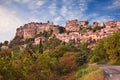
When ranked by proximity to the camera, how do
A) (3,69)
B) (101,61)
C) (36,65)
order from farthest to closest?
(101,61)
(36,65)
(3,69)

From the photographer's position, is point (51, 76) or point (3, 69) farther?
point (51, 76)

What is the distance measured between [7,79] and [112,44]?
4451 cm

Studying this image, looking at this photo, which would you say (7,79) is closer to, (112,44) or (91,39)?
(112,44)

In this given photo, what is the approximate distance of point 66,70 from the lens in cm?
6091

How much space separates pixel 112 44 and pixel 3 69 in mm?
45073

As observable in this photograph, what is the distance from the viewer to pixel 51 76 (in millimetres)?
40906

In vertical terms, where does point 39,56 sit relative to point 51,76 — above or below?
above

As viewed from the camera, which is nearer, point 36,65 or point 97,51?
point 36,65

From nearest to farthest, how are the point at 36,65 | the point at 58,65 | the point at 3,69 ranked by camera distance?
the point at 3,69 < the point at 36,65 < the point at 58,65

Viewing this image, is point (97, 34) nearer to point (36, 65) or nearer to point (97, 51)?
point (97, 51)

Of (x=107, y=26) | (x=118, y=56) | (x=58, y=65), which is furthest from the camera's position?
(x=107, y=26)

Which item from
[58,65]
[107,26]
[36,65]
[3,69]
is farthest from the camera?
[107,26]

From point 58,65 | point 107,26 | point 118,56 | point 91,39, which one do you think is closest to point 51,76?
point 58,65

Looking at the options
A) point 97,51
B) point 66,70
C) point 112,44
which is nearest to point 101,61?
point 97,51
